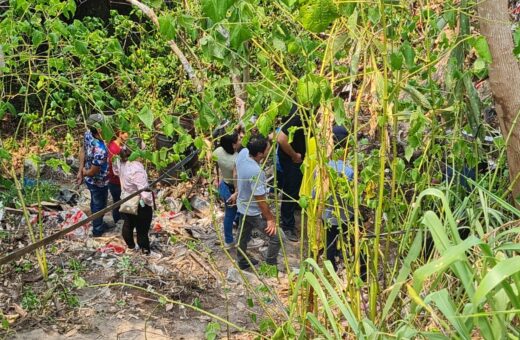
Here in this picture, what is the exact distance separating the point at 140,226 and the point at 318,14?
4726mm

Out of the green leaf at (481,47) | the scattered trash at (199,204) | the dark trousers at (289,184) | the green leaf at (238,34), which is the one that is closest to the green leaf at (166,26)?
the green leaf at (238,34)

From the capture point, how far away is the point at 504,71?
288 cm

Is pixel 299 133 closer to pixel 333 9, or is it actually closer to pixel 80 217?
pixel 80 217

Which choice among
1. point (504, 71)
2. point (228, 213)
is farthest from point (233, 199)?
point (504, 71)

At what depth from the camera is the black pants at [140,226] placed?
6.38 m

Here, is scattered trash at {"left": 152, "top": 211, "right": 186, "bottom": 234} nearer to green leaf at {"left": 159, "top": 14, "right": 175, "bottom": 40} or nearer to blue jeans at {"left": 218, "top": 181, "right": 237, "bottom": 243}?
blue jeans at {"left": 218, "top": 181, "right": 237, "bottom": 243}

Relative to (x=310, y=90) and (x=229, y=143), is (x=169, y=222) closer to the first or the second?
(x=229, y=143)

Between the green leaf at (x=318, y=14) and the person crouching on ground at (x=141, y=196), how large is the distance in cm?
378

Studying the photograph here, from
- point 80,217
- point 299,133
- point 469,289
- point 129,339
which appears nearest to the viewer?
point 469,289

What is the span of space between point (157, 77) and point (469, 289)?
6.92 meters

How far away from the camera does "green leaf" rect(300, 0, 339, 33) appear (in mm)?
2084

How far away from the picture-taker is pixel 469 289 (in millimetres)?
1946

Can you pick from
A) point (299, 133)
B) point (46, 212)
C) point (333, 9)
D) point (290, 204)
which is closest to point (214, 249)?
point (290, 204)

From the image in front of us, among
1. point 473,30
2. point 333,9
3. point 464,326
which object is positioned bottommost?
point 464,326
